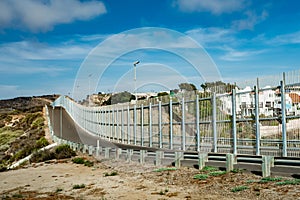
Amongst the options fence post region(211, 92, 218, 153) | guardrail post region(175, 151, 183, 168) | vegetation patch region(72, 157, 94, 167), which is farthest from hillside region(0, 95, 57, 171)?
fence post region(211, 92, 218, 153)

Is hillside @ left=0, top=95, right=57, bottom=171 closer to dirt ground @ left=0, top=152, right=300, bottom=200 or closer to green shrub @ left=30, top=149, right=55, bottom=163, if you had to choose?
green shrub @ left=30, top=149, right=55, bottom=163

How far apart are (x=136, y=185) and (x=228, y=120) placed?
194 inches

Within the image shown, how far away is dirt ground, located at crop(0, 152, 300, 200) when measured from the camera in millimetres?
12250

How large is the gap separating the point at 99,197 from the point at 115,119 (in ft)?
75.0

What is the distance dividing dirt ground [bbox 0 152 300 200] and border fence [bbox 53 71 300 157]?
6.11 ft

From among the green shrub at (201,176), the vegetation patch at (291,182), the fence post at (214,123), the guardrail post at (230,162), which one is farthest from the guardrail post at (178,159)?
the vegetation patch at (291,182)

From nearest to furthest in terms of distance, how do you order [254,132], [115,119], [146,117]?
[254,132], [146,117], [115,119]

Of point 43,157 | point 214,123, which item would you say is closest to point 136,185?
point 214,123

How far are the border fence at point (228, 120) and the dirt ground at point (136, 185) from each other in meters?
1.86

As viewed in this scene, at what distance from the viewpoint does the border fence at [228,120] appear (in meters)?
14.5

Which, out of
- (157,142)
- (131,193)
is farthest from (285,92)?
(157,142)

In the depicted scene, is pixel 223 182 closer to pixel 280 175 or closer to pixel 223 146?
pixel 280 175

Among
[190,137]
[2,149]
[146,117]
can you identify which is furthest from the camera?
[2,149]

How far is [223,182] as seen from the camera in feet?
45.6
